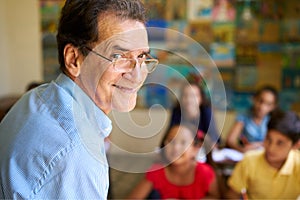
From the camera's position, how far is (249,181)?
176 cm

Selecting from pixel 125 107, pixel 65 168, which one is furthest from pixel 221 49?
pixel 65 168

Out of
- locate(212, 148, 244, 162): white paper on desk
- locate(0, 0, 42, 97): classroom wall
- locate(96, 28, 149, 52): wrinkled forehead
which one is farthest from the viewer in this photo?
locate(0, 0, 42, 97): classroom wall

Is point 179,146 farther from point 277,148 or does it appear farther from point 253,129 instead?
point 253,129

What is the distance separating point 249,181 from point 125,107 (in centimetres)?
114

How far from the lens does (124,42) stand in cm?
75

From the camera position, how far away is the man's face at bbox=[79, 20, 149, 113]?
0.75 m

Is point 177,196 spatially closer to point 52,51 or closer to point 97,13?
point 97,13

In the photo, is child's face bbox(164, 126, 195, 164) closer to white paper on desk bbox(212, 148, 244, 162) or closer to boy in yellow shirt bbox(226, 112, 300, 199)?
boy in yellow shirt bbox(226, 112, 300, 199)

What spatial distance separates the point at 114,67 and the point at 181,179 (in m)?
1.29

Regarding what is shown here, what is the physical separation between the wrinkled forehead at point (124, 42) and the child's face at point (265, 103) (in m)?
2.32

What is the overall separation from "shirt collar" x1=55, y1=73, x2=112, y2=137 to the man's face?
0.08 ft

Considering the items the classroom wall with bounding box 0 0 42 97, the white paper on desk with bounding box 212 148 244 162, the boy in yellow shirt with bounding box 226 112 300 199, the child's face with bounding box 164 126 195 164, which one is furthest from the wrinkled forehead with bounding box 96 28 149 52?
the classroom wall with bounding box 0 0 42 97

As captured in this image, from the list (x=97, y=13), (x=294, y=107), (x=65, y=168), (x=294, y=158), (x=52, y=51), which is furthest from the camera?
(x=52, y=51)

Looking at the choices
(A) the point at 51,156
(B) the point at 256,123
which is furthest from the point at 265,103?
(A) the point at 51,156
